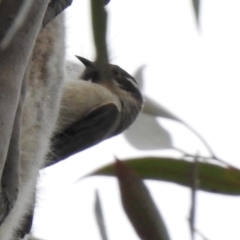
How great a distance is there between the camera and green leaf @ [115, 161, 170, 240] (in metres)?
1.21

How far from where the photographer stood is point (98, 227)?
1.27 meters

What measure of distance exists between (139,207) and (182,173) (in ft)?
0.75

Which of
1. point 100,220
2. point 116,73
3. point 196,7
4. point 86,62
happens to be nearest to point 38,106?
point 100,220

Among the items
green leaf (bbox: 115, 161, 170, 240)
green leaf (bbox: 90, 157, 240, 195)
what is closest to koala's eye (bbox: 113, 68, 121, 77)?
green leaf (bbox: 90, 157, 240, 195)

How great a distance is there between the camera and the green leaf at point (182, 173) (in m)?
1.43

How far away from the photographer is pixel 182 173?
4.77ft

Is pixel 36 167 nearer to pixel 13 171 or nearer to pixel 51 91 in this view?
pixel 51 91

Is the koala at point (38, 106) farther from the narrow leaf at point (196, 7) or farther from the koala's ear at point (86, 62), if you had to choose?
the koala's ear at point (86, 62)

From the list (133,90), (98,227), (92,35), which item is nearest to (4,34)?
(92,35)

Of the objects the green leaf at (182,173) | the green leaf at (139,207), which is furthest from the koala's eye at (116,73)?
the green leaf at (139,207)

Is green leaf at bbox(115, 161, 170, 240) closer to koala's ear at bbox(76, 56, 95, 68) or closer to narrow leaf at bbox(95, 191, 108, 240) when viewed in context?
narrow leaf at bbox(95, 191, 108, 240)

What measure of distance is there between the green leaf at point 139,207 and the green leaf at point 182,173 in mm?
147

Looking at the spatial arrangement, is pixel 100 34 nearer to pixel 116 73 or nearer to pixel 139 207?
pixel 139 207

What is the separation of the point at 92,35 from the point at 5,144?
26 centimetres
